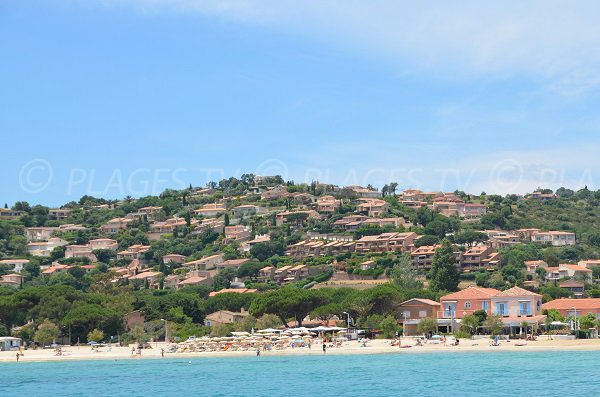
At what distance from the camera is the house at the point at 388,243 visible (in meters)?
127

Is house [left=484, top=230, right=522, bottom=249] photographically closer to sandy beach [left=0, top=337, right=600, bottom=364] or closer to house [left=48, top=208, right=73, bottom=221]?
sandy beach [left=0, top=337, right=600, bottom=364]

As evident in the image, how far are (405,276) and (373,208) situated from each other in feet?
168

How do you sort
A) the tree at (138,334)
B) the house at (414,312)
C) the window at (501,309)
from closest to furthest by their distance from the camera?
the window at (501,309), the house at (414,312), the tree at (138,334)

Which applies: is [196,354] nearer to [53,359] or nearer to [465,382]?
[53,359]

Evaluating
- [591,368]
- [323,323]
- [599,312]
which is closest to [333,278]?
[323,323]

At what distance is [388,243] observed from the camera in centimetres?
12912

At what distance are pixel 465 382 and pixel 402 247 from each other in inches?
3030

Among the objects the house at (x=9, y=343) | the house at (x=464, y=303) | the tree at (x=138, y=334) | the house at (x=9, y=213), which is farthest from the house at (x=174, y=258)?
the house at (x=464, y=303)

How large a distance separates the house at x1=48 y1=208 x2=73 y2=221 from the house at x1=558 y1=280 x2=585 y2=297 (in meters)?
99.3

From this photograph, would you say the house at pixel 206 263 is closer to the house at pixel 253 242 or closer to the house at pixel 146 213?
the house at pixel 253 242

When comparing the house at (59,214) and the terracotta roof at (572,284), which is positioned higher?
the house at (59,214)

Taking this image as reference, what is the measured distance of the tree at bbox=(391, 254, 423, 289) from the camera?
100000 mm

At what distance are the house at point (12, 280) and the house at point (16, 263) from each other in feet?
26.2

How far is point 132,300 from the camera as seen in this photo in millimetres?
89125
